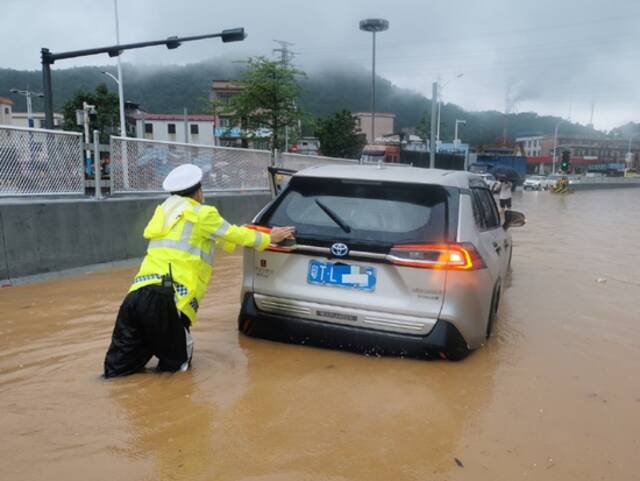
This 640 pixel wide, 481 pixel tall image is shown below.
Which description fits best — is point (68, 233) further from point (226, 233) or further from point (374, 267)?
point (374, 267)

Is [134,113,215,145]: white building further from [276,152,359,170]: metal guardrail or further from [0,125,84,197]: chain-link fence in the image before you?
[0,125,84,197]: chain-link fence

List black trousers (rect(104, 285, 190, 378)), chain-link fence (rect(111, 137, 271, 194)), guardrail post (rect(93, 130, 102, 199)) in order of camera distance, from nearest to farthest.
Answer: black trousers (rect(104, 285, 190, 378)) → guardrail post (rect(93, 130, 102, 199)) → chain-link fence (rect(111, 137, 271, 194))

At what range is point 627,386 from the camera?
4.03 meters

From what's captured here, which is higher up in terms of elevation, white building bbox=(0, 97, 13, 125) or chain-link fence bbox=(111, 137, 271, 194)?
white building bbox=(0, 97, 13, 125)

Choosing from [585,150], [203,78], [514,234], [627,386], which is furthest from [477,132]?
[627,386]

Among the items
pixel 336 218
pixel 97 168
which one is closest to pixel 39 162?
pixel 97 168

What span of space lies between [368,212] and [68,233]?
15.6ft

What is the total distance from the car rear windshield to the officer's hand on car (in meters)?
0.07

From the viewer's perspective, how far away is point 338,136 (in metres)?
60.8

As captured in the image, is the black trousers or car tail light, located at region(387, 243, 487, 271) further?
car tail light, located at region(387, 243, 487, 271)

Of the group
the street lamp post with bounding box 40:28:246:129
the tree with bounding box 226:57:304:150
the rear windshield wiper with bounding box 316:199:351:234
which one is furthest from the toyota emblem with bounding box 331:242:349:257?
the tree with bounding box 226:57:304:150

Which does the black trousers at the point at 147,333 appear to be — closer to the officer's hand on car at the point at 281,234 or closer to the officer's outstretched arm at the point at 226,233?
the officer's outstretched arm at the point at 226,233

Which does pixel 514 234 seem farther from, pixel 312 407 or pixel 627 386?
pixel 312 407

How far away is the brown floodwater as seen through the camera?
9.28 feet
